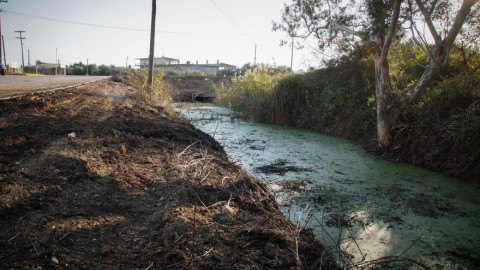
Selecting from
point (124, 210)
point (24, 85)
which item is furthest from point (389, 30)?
point (24, 85)

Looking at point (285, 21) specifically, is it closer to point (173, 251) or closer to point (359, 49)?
point (359, 49)

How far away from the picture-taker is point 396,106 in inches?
259

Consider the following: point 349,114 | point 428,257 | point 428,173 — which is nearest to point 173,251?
point 428,257

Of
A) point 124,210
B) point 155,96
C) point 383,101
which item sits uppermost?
point 383,101

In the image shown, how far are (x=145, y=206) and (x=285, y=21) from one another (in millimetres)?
7956

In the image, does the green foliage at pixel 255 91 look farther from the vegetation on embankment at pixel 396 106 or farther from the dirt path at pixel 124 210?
the dirt path at pixel 124 210

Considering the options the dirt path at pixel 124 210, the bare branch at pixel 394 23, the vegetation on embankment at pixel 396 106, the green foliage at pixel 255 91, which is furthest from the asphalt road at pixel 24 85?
the bare branch at pixel 394 23

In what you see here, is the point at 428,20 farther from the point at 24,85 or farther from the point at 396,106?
the point at 24,85

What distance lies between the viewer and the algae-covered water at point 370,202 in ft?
9.44

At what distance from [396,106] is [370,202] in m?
3.40

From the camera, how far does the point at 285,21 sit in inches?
361

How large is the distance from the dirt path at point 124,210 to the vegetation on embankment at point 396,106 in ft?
13.2

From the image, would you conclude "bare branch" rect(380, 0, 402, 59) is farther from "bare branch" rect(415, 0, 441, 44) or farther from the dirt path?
the dirt path

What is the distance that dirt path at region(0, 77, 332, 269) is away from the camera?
204cm
